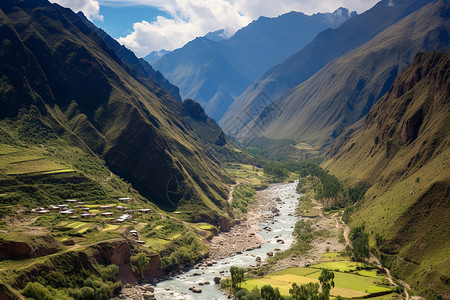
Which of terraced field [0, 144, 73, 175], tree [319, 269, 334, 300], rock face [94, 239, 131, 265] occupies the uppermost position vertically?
terraced field [0, 144, 73, 175]

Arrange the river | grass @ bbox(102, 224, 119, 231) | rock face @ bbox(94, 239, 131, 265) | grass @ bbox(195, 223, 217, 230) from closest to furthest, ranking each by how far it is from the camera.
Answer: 1. the river
2. rock face @ bbox(94, 239, 131, 265)
3. grass @ bbox(102, 224, 119, 231)
4. grass @ bbox(195, 223, 217, 230)

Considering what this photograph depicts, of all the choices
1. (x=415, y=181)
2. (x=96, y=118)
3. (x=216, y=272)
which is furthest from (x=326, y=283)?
(x=96, y=118)

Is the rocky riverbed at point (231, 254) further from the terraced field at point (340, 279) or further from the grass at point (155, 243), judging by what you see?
the terraced field at point (340, 279)

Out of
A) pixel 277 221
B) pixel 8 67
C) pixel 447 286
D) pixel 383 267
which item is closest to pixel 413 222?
pixel 383 267

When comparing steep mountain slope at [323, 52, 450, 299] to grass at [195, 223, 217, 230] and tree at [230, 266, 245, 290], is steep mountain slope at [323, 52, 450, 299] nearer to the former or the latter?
tree at [230, 266, 245, 290]

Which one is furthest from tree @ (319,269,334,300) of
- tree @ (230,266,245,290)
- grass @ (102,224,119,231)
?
grass @ (102,224,119,231)

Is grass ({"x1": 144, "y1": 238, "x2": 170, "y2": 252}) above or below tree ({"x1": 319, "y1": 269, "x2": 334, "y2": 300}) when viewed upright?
below

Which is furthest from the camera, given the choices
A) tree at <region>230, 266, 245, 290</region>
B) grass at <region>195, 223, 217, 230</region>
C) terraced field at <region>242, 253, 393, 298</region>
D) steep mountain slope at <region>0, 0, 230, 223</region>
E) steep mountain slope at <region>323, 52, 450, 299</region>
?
steep mountain slope at <region>0, 0, 230, 223</region>

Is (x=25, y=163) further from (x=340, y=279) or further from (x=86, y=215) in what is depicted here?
(x=340, y=279)
